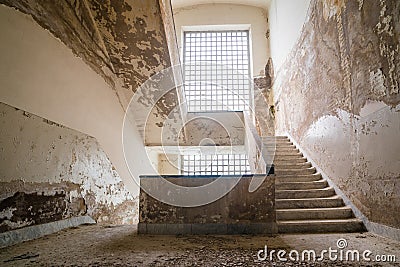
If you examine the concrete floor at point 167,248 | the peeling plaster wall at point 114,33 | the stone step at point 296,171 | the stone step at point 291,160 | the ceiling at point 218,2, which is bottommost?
the concrete floor at point 167,248

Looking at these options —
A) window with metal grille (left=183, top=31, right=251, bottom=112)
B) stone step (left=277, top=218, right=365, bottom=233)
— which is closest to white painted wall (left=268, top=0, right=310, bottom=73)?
window with metal grille (left=183, top=31, right=251, bottom=112)

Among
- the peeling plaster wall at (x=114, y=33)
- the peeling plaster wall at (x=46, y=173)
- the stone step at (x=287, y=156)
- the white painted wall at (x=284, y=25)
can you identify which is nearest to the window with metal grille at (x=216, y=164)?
the white painted wall at (x=284, y=25)

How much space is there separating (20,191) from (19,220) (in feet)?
0.89

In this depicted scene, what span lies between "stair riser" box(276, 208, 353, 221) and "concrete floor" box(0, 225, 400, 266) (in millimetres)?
479

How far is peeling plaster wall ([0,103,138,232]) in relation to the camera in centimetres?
267

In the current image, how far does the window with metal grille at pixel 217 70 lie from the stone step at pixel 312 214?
Answer: 589 centimetres

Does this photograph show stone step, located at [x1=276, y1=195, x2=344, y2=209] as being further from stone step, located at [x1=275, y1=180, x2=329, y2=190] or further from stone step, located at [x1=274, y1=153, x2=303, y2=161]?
stone step, located at [x1=274, y1=153, x2=303, y2=161]

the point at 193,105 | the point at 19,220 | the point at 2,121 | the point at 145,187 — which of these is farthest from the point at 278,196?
the point at 193,105

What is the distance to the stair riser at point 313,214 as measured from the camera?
3.56 meters

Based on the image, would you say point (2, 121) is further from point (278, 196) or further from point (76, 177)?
point (278, 196)

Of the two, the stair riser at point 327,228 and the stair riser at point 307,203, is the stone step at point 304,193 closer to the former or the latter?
the stair riser at point 307,203

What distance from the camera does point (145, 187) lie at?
3.19m

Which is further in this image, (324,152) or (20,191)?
(324,152)

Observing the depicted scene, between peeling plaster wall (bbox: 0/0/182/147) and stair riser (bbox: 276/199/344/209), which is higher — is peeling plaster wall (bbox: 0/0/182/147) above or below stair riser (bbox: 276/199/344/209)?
above
